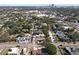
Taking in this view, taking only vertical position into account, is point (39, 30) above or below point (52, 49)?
above

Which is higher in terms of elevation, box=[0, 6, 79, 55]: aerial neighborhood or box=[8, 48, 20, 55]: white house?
box=[0, 6, 79, 55]: aerial neighborhood

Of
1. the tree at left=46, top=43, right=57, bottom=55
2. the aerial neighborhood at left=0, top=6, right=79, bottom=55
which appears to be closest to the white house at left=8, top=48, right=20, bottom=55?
the aerial neighborhood at left=0, top=6, right=79, bottom=55

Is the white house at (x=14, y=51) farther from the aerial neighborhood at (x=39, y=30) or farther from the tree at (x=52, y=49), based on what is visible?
the tree at (x=52, y=49)

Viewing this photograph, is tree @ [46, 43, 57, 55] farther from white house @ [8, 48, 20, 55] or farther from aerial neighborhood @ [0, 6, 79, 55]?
white house @ [8, 48, 20, 55]

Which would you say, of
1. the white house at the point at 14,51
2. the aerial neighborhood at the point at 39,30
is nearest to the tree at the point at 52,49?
the aerial neighborhood at the point at 39,30

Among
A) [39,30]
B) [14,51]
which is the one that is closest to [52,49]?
A: [39,30]

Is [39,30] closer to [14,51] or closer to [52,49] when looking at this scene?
[52,49]

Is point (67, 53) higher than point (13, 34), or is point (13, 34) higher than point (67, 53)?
point (13, 34)
